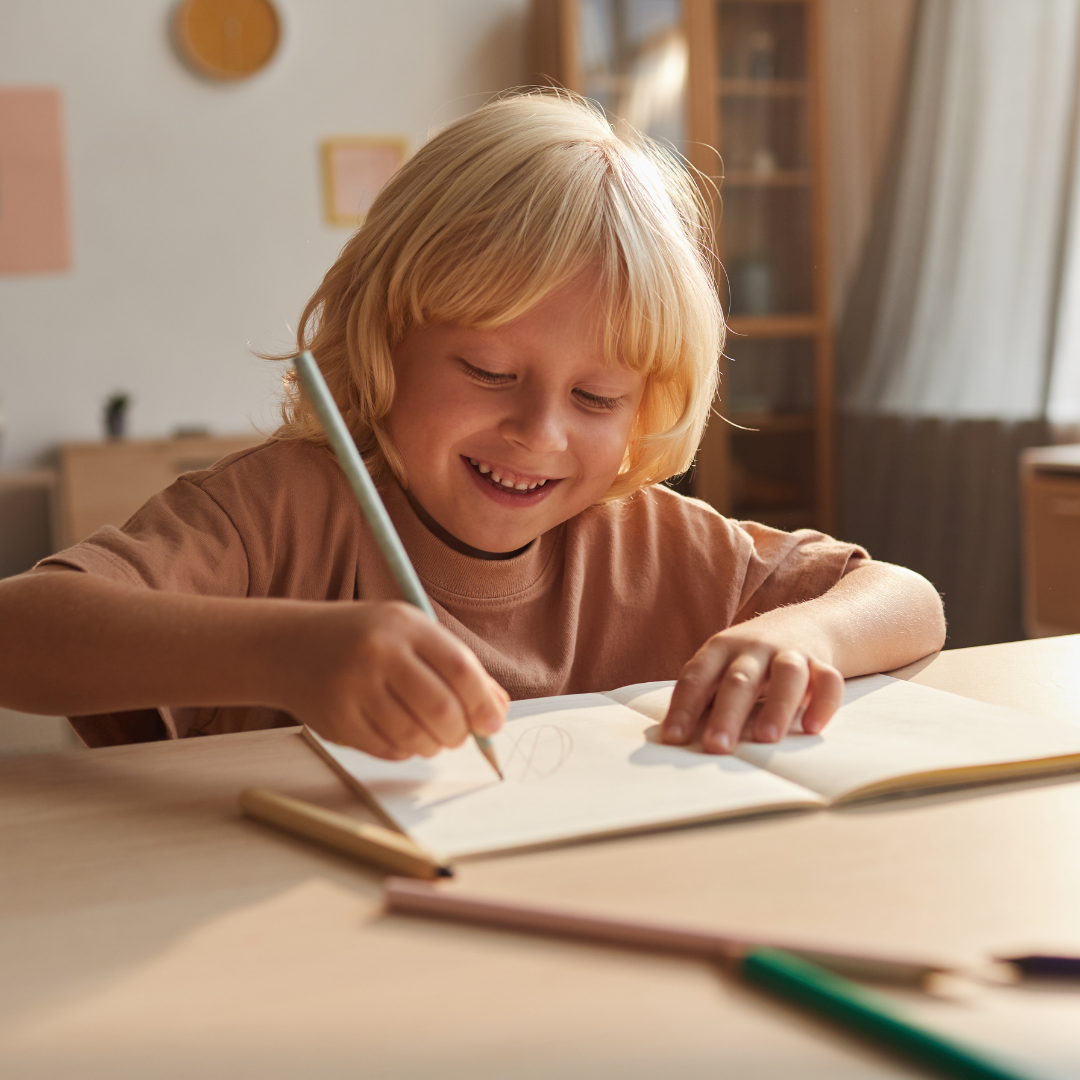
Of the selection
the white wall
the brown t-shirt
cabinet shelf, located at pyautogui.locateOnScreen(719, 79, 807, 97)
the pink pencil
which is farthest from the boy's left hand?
cabinet shelf, located at pyautogui.locateOnScreen(719, 79, 807, 97)

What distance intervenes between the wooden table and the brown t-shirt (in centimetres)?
31

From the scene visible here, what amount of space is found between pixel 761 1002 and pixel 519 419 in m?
0.59

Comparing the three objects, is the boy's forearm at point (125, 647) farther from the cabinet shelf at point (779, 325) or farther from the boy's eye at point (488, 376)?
the cabinet shelf at point (779, 325)

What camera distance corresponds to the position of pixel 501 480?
916 mm

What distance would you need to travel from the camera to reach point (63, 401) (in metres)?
3.21

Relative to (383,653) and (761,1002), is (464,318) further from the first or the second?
(761,1002)

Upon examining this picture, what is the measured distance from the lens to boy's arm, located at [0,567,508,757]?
0.48 m

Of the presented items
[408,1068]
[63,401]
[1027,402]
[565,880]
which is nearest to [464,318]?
[565,880]

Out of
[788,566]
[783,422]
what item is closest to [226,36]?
[783,422]

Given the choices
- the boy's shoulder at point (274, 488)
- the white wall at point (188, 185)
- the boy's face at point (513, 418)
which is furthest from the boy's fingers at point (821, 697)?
the white wall at point (188, 185)

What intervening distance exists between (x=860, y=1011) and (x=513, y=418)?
61 centimetres

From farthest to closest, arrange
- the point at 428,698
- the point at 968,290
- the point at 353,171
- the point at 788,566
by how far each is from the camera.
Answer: the point at 353,171
the point at 968,290
the point at 788,566
the point at 428,698

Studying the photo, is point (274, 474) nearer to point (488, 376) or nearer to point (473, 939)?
point (488, 376)

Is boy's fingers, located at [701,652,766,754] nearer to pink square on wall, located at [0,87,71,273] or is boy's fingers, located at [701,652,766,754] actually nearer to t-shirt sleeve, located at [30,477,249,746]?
t-shirt sleeve, located at [30,477,249,746]
